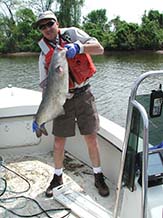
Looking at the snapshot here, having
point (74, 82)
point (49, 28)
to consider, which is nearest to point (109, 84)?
point (74, 82)

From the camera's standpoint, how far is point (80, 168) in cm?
333

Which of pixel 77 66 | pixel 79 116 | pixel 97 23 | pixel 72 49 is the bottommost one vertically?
pixel 79 116

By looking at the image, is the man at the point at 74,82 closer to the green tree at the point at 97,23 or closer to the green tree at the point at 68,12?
the green tree at the point at 97,23

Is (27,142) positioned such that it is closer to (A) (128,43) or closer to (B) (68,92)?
(B) (68,92)

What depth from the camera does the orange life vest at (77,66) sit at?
2607 millimetres

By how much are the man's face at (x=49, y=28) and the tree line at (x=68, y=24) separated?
33.7 meters

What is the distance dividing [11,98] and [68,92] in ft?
4.14

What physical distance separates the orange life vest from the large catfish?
166mm

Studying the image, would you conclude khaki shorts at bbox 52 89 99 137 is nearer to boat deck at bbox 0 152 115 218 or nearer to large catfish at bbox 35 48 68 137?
large catfish at bbox 35 48 68 137

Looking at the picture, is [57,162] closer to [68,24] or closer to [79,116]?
[79,116]

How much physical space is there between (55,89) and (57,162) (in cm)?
69

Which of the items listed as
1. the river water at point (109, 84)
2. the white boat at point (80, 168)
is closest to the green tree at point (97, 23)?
the river water at point (109, 84)

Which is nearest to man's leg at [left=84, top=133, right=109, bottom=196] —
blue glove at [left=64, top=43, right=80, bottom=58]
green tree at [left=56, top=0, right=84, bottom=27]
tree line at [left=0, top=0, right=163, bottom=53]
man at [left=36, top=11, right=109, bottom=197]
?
man at [left=36, top=11, right=109, bottom=197]

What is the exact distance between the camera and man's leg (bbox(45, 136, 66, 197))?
9.27 ft
